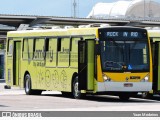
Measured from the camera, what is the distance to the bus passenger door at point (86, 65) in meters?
25.7

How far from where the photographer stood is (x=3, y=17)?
82.6 meters

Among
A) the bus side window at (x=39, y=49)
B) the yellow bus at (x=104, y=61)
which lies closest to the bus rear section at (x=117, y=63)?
the yellow bus at (x=104, y=61)

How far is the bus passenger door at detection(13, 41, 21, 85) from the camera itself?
31531 mm

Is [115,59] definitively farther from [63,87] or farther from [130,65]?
[63,87]

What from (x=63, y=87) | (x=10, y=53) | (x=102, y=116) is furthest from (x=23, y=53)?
(x=102, y=116)

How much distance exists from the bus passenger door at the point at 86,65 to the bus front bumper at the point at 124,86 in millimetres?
519

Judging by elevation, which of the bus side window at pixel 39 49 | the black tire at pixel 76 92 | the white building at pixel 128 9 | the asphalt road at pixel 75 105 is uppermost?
the white building at pixel 128 9

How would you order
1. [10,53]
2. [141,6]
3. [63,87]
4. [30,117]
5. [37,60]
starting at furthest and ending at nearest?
[141,6] < [10,53] < [37,60] < [63,87] < [30,117]

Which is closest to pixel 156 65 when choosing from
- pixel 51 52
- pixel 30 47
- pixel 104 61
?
pixel 104 61

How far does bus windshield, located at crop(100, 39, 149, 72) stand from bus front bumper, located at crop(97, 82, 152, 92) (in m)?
0.46

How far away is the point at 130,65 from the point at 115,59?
563 millimetres

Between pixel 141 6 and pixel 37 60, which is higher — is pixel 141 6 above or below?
above

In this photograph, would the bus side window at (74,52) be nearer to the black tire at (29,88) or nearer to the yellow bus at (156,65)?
the yellow bus at (156,65)

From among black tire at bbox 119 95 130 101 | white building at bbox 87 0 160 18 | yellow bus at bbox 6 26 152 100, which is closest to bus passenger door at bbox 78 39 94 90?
yellow bus at bbox 6 26 152 100
